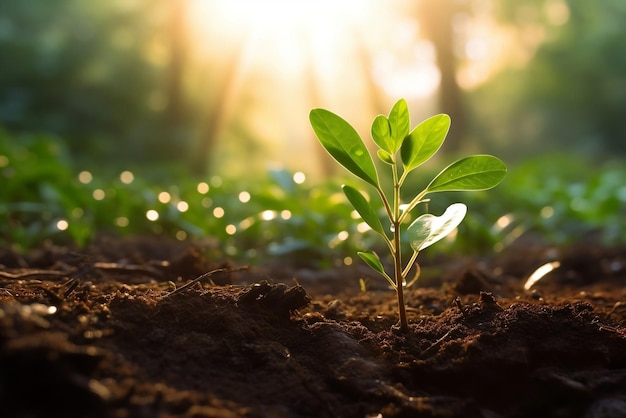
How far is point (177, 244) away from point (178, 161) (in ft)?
29.2

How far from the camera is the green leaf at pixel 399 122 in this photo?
4.84 feet

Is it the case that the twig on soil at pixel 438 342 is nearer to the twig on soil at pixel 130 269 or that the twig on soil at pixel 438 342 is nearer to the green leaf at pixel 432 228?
the green leaf at pixel 432 228

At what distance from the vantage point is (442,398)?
1.23m

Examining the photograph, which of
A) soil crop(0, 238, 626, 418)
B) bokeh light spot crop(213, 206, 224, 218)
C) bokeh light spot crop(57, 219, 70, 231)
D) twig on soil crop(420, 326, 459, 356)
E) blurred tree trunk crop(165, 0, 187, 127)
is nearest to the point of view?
soil crop(0, 238, 626, 418)

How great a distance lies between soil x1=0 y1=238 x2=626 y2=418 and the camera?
991mm

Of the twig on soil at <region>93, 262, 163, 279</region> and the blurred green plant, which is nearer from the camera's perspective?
the twig on soil at <region>93, 262, 163, 279</region>

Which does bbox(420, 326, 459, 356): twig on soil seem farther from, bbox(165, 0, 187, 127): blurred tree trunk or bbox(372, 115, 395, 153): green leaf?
bbox(165, 0, 187, 127): blurred tree trunk

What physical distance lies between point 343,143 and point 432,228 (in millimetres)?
290

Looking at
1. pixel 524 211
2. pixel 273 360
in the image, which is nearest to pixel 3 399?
pixel 273 360

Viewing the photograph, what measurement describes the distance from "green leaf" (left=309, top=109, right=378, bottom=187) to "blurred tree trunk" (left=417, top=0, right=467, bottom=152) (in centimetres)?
1225

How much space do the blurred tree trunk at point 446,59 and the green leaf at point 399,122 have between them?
482 inches

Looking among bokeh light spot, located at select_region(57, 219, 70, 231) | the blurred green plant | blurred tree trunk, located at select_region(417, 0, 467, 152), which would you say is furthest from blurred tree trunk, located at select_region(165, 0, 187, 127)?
bokeh light spot, located at select_region(57, 219, 70, 231)

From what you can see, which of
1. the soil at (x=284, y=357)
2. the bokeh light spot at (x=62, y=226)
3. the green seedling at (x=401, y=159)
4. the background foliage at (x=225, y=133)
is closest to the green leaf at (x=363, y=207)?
the green seedling at (x=401, y=159)

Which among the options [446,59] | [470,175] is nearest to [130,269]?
[470,175]
